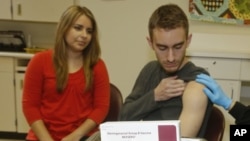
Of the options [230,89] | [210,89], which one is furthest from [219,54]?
[210,89]

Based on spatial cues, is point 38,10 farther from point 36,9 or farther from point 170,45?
point 170,45

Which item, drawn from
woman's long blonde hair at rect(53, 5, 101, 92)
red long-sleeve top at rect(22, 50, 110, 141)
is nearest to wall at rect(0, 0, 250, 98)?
woman's long blonde hair at rect(53, 5, 101, 92)

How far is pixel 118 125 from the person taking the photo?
0.80m

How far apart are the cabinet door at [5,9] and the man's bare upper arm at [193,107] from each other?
2.36 meters

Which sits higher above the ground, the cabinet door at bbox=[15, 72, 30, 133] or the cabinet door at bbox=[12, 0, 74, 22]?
the cabinet door at bbox=[12, 0, 74, 22]

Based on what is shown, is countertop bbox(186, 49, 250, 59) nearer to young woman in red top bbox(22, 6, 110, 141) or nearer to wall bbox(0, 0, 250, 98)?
wall bbox(0, 0, 250, 98)

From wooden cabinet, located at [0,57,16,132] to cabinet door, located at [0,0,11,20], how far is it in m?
0.43

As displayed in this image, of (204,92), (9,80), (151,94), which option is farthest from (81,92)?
(9,80)

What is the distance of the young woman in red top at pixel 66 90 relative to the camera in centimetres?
172

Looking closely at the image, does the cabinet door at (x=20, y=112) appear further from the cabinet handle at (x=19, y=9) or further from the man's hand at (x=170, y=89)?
the man's hand at (x=170, y=89)

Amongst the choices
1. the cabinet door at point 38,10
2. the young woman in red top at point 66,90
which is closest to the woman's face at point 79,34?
the young woman in red top at point 66,90

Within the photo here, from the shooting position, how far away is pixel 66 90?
5.65ft

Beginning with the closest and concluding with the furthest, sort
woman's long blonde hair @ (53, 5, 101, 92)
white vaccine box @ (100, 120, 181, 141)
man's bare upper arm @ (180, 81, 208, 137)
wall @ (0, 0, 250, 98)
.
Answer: white vaccine box @ (100, 120, 181, 141) → man's bare upper arm @ (180, 81, 208, 137) → woman's long blonde hair @ (53, 5, 101, 92) → wall @ (0, 0, 250, 98)

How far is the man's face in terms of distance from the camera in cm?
127
